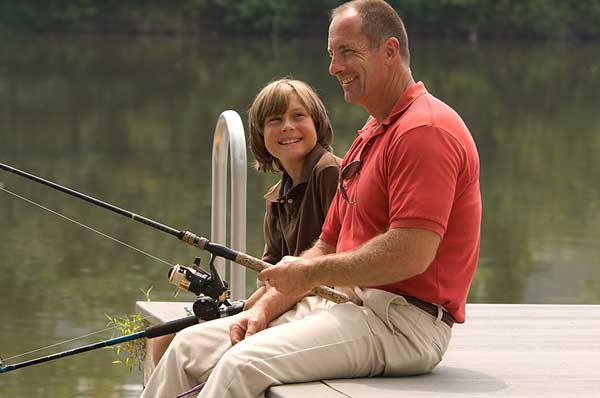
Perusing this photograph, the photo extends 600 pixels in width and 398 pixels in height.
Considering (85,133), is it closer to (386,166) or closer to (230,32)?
(386,166)

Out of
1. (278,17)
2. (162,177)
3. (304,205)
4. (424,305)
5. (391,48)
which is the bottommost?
(162,177)

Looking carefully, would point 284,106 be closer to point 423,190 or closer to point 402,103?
point 402,103

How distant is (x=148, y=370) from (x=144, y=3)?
40.5 m

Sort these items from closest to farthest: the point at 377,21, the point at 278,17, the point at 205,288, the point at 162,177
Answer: the point at 377,21 < the point at 205,288 < the point at 162,177 < the point at 278,17

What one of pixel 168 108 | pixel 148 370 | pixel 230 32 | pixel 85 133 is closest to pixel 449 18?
pixel 230 32

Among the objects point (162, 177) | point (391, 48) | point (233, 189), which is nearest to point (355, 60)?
point (391, 48)

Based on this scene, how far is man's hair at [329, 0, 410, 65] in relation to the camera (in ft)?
11.6

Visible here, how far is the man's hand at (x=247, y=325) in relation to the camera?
3657 mm

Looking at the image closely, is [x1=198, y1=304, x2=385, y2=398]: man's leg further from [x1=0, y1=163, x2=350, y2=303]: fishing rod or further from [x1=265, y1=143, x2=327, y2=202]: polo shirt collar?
[x1=265, y1=143, x2=327, y2=202]: polo shirt collar

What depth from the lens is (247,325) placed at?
12.1ft

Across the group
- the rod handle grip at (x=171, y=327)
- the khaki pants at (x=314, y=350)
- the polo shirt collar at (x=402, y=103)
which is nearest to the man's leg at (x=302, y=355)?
the khaki pants at (x=314, y=350)

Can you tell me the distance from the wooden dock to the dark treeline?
38677 mm

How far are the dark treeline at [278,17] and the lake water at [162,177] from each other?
1123 centimetres

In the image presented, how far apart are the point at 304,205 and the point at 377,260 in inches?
38.6
